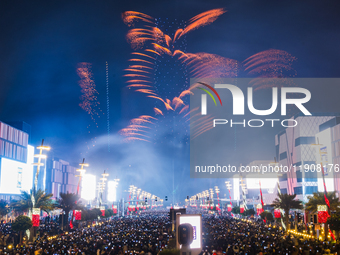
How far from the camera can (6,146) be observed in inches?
3270

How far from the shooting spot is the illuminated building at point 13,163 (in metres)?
79.5

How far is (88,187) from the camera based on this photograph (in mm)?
144875

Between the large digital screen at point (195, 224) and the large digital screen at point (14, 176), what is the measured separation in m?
69.9

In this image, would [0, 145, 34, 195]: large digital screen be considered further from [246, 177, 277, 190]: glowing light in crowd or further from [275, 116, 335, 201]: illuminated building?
[246, 177, 277, 190]: glowing light in crowd

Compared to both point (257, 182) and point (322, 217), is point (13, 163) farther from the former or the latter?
point (257, 182)

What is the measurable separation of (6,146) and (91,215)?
102 ft

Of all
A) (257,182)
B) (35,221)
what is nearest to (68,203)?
(35,221)

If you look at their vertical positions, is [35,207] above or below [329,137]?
below

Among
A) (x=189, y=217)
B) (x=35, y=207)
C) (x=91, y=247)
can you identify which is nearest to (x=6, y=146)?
(x=35, y=207)

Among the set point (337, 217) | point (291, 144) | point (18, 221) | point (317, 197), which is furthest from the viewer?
point (291, 144)

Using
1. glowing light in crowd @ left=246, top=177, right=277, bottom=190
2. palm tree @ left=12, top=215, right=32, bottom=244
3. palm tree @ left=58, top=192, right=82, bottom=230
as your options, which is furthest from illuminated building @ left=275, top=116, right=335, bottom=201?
palm tree @ left=12, top=215, right=32, bottom=244

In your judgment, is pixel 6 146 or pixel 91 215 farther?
pixel 6 146

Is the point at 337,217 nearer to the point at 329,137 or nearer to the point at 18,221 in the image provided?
the point at 18,221

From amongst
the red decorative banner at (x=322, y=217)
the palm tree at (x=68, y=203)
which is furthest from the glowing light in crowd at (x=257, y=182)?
the red decorative banner at (x=322, y=217)
